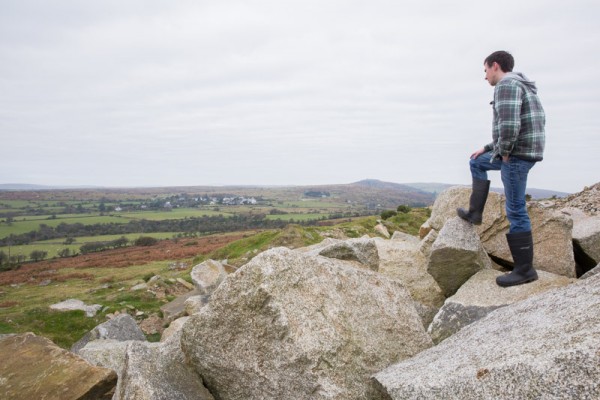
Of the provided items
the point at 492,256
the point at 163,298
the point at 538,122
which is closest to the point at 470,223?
the point at 492,256

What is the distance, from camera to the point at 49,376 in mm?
7395

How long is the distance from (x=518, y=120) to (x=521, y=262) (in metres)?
2.81

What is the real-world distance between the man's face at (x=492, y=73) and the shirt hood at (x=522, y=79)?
8.9 inches

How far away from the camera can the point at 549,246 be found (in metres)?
9.85

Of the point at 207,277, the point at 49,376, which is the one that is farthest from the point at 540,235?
the point at 207,277

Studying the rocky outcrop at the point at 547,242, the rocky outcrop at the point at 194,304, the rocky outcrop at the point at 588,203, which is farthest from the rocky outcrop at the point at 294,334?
the rocky outcrop at the point at 588,203

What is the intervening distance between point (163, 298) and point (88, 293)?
8417mm

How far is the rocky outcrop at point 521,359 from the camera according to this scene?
3420 mm

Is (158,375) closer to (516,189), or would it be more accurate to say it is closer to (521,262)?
(521,262)

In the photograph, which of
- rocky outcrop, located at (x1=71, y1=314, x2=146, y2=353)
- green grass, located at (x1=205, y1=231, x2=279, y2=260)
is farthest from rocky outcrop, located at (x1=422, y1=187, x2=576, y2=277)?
green grass, located at (x1=205, y1=231, x2=279, y2=260)

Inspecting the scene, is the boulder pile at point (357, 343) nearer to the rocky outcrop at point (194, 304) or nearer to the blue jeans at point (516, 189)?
the blue jeans at point (516, 189)

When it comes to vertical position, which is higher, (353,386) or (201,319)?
(201,319)

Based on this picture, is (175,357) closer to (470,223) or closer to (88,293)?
(470,223)

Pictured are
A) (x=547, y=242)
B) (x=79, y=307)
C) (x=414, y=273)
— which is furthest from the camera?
(x=79, y=307)
